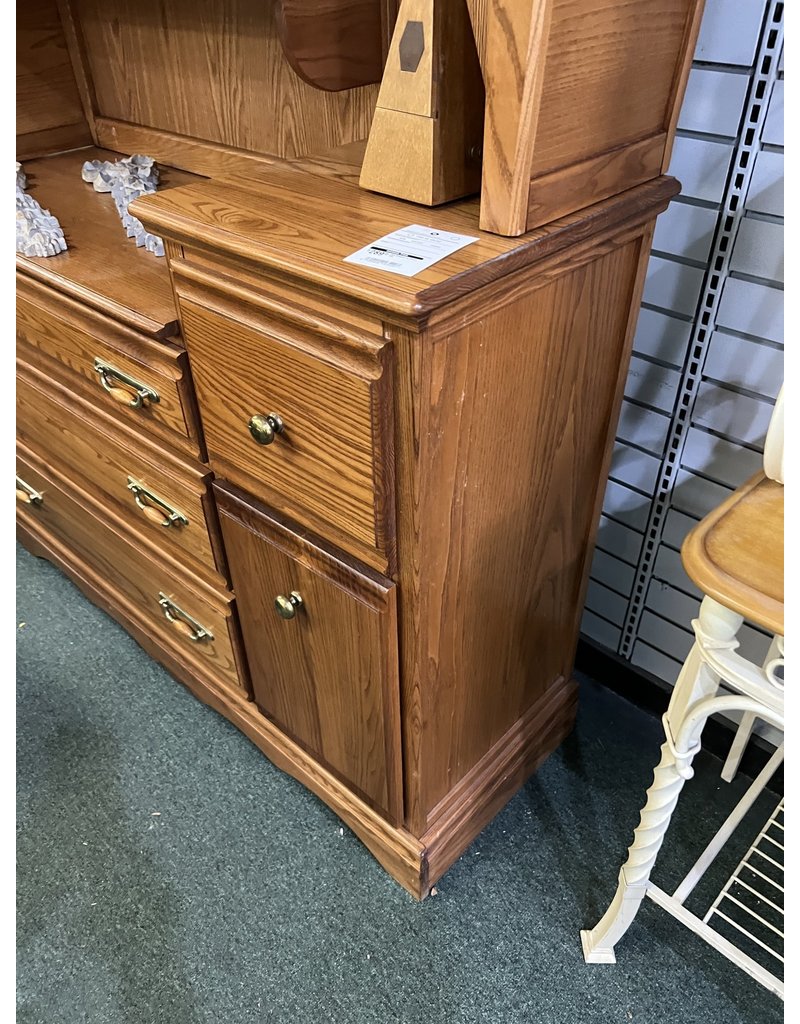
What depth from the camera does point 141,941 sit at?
1.12m

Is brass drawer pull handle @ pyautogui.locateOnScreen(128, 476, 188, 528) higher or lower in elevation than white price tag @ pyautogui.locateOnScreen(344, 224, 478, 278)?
lower

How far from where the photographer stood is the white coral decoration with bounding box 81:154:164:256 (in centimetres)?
123

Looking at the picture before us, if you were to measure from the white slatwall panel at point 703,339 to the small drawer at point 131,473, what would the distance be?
66 cm

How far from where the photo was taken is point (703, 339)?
1060 millimetres

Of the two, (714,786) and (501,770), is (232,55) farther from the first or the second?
(714,786)

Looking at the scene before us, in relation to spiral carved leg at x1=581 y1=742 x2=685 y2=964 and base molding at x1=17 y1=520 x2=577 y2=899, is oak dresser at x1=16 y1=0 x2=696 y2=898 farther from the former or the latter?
spiral carved leg at x1=581 y1=742 x2=685 y2=964

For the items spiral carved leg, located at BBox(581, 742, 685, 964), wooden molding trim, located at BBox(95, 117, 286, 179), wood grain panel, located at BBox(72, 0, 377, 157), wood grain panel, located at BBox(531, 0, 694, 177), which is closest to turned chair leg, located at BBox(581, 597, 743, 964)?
spiral carved leg, located at BBox(581, 742, 685, 964)

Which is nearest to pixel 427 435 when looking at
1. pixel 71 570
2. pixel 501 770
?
pixel 501 770

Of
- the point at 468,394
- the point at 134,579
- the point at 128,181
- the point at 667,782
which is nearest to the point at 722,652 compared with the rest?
the point at 667,782

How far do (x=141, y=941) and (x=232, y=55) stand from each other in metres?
1.40

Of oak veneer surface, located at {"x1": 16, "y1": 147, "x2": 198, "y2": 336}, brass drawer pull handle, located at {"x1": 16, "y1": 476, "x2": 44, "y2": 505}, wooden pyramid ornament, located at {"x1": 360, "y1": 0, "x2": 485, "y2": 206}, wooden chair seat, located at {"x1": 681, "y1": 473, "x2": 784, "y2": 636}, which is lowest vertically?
brass drawer pull handle, located at {"x1": 16, "y1": 476, "x2": 44, "y2": 505}

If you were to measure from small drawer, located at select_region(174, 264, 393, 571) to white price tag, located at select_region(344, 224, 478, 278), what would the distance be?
7 cm

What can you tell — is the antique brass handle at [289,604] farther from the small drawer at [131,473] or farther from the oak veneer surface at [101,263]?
the oak veneer surface at [101,263]

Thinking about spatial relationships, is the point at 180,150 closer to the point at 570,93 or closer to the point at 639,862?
the point at 570,93
